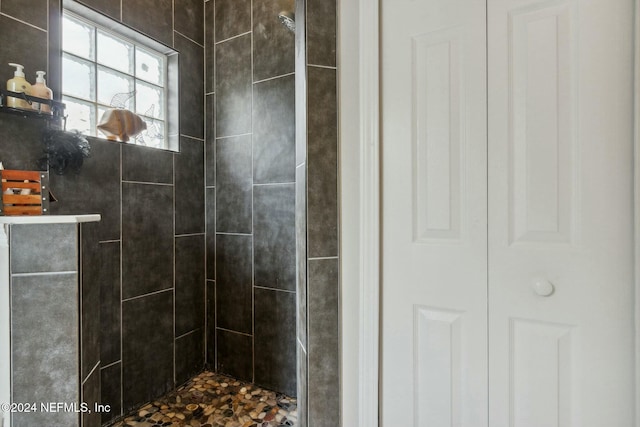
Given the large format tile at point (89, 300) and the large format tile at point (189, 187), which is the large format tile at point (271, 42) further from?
the large format tile at point (89, 300)

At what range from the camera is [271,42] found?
6.51 feet

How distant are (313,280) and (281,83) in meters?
1.37

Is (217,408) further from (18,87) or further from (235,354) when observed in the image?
(18,87)

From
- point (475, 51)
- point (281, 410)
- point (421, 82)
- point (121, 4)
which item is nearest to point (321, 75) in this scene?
point (421, 82)

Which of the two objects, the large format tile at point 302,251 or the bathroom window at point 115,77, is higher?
the bathroom window at point 115,77

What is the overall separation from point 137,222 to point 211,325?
2.93 feet

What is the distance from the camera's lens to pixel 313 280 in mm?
1088

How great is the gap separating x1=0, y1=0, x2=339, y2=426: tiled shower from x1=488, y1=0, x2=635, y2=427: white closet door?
2.43ft

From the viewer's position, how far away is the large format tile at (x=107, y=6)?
1.64 meters

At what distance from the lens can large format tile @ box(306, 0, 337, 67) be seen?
1087mm

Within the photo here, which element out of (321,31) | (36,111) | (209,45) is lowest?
(36,111)

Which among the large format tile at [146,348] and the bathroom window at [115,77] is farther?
the large format tile at [146,348]

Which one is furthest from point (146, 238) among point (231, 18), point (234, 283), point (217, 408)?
point (231, 18)

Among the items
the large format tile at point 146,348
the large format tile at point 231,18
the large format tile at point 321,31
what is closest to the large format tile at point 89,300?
the large format tile at point 146,348
